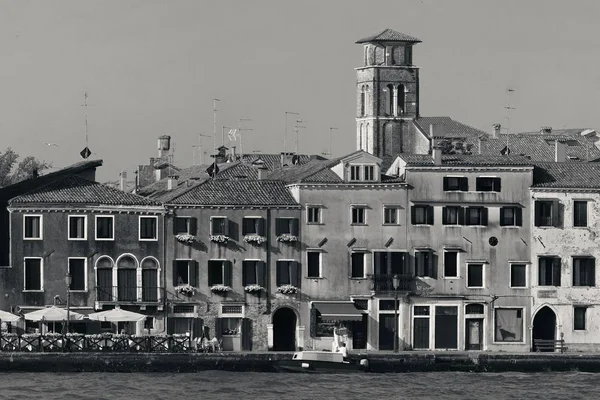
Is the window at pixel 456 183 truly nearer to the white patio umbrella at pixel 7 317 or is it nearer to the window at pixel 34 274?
the window at pixel 34 274

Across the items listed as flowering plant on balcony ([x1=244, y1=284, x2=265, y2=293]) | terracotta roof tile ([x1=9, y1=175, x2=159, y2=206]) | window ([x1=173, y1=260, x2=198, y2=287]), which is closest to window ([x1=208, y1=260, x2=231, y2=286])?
window ([x1=173, y1=260, x2=198, y2=287])

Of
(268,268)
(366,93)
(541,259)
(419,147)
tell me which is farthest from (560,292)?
(366,93)

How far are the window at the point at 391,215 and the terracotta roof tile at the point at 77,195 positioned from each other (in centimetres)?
984

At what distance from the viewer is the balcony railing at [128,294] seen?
98.1 meters

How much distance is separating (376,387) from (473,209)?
1440 centimetres

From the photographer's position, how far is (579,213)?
10231cm

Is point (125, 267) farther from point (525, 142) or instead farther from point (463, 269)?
point (525, 142)

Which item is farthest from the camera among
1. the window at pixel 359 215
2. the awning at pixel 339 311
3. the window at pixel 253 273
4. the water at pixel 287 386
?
the window at pixel 359 215

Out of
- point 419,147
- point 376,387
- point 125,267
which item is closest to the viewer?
point 376,387

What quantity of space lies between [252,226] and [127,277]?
5.74m

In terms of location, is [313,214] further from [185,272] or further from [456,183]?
[456,183]

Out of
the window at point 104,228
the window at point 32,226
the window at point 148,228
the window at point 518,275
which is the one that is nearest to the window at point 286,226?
the window at point 148,228

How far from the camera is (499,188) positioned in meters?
102

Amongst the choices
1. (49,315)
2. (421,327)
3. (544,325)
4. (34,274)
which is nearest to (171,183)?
(34,274)
